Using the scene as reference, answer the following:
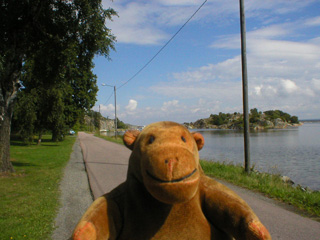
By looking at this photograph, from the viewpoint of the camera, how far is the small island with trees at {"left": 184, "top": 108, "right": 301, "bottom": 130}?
3067 inches

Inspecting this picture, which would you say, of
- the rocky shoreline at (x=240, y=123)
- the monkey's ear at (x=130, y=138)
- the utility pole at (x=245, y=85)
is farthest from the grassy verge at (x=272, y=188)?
the rocky shoreline at (x=240, y=123)

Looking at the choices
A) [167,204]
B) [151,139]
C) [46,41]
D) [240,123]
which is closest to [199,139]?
[151,139]

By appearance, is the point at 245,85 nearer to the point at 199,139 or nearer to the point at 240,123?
the point at 199,139

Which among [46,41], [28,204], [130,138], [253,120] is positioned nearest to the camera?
[130,138]

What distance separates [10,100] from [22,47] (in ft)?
6.81

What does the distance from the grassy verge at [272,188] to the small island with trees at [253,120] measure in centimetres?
6315

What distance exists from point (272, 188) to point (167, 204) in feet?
21.7

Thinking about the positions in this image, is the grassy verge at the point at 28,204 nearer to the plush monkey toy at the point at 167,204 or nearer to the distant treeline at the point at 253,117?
the plush monkey toy at the point at 167,204

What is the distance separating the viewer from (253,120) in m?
79.6

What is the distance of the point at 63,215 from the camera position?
562cm

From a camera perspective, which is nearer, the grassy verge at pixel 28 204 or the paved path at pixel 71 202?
the grassy verge at pixel 28 204

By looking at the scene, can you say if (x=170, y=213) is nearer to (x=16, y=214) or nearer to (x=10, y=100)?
(x=16, y=214)

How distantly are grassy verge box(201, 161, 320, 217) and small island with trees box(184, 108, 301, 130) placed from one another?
63145mm

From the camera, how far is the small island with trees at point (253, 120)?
77.9 metres
